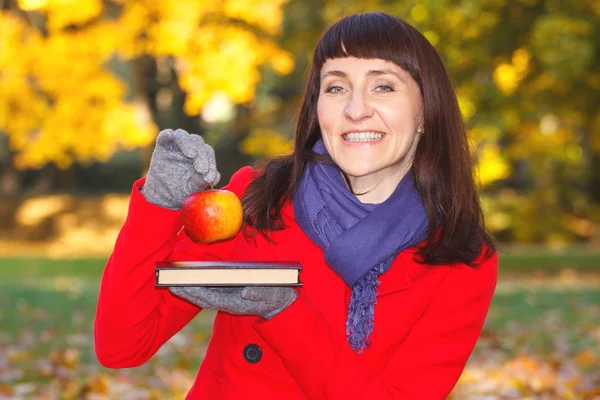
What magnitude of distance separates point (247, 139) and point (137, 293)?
13379mm

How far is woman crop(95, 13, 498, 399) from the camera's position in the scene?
237cm

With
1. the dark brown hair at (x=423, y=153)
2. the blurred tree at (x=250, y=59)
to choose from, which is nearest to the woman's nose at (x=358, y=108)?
the dark brown hair at (x=423, y=153)

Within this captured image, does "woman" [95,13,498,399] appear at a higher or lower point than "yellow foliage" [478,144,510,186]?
lower

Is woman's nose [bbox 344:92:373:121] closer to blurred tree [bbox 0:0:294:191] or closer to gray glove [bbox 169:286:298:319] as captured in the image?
gray glove [bbox 169:286:298:319]

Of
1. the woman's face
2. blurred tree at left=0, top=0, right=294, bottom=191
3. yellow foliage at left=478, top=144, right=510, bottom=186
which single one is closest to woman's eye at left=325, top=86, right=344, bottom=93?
the woman's face

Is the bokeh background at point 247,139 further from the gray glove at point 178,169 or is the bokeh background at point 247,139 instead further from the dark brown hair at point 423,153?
the gray glove at point 178,169

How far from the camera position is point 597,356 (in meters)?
7.57

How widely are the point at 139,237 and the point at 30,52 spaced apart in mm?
11947

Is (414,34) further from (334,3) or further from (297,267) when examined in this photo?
(334,3)

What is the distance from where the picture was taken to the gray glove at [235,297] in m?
2.13

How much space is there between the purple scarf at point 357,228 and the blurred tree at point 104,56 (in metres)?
10.2

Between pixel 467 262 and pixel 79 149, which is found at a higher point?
pixel 79 149

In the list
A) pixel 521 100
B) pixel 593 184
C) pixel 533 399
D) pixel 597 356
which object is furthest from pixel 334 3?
pixel 593 184

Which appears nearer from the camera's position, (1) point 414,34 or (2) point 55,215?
(1) point 414,34
